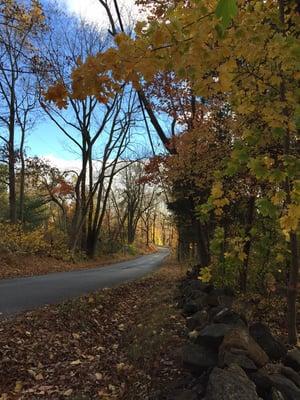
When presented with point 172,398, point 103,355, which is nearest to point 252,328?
point 172,398

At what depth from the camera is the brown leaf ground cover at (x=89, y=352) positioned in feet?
17.1

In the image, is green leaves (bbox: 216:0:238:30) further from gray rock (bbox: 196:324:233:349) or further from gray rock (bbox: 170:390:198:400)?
gray rock (bbox: 196:324:233:349)

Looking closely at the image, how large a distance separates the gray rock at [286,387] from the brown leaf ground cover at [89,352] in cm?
132

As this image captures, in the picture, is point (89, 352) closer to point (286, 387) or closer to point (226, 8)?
point (286, 387)

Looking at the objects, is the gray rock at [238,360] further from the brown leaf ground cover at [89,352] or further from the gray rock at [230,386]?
the brown leaf ground cover at [89,352]

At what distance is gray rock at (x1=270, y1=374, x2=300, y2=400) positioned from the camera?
13.0 ft

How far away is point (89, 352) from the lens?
6934mm

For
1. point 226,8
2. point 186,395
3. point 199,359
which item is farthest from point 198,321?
point 226,8

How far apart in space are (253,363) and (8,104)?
2552 centimetres

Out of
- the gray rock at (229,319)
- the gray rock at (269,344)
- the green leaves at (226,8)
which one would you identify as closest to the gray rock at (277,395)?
the gray rock at (269,344)

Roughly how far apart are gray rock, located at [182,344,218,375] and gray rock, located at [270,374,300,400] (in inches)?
29.2

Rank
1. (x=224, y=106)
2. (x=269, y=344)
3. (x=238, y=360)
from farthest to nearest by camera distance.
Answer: (x=224, y=106), (x=269, y=344), (x=238, y=360)

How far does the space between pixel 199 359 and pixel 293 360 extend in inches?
42.0

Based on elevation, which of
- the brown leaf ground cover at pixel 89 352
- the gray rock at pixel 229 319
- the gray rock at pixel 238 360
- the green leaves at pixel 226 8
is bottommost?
the brown leaf ground cover at pixel 89 352
